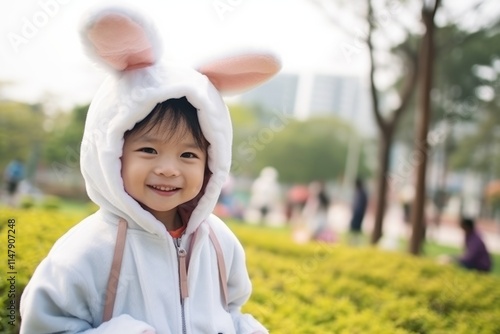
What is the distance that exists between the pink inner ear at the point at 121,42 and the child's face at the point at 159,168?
0.79ft

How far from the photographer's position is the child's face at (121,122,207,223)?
1600 millimetres

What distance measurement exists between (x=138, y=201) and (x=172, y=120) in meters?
0.29

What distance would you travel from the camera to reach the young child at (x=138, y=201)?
1.49 metres

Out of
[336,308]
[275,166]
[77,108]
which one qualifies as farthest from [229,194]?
[275,166]

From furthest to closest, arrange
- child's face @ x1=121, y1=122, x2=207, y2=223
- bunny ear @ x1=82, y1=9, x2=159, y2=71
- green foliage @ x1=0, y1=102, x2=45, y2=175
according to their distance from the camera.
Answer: green foliage @ x1=0, y1=102, x2=45, y2=175 < child's face @ x1=121, y1=122, x2=207, y2=223 < bunny ear @ x1=82, y1=9, x2=159, y2=71

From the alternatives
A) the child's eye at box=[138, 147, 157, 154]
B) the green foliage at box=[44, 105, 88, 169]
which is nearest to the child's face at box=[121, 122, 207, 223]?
the child's eye at box=[138, 147, 157, 154]

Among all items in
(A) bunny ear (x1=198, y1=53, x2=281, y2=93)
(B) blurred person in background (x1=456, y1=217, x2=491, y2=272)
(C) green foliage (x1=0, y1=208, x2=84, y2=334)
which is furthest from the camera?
(B) blurred person in background (x1=456, y1=217, x2=491, y2=272)

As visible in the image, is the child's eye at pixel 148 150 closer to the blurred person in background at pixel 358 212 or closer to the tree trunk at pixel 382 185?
the tree trunk at pixel 382 185

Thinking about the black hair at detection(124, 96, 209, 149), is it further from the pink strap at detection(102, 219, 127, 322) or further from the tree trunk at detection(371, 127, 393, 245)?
the tree trunk at detection(371, 127, 393, 245)

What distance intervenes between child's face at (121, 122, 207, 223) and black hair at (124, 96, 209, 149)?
0.01 m

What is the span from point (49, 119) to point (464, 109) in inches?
612

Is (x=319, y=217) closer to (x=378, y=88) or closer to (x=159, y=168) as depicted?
(x=378, y=88)

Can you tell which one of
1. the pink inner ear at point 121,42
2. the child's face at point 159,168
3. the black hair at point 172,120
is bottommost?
the child's face at point 159,168

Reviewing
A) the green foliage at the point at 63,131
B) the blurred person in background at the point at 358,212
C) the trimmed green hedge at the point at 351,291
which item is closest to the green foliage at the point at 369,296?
the trimmed green hedge at the point at 351,291
